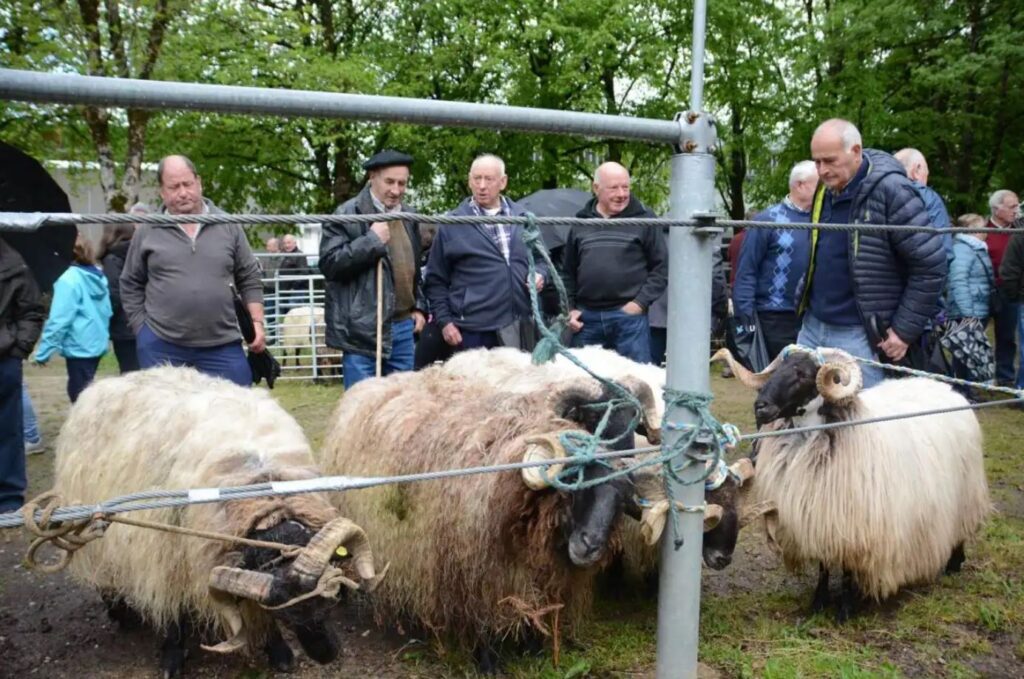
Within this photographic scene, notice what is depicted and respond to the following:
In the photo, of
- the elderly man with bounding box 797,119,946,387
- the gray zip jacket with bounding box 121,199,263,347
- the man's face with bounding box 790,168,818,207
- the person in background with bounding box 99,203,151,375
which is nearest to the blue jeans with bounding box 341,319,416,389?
the gray zip jacket with bounding box 121,199,263,347

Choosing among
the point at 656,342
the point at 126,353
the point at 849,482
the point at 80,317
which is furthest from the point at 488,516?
the point at 126,353

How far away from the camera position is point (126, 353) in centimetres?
789

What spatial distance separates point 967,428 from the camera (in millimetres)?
4422

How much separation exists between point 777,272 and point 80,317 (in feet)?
18.1

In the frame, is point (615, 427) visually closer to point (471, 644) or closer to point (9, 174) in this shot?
point (471, 644)

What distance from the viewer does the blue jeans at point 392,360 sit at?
5285 mm

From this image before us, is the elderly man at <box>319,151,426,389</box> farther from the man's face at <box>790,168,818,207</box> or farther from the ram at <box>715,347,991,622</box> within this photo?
the man's face at <box>790,168,818,207</box>

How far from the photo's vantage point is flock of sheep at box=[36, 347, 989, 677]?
308cm

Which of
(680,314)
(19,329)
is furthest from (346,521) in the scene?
(19,329)

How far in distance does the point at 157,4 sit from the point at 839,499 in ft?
41.8

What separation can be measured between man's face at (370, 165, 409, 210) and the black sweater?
4.09 ft

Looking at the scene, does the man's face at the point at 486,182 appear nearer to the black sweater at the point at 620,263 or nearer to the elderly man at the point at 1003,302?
the black sweater at the point at 620,263

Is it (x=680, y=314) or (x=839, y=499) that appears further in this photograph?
(x=839, y=499)

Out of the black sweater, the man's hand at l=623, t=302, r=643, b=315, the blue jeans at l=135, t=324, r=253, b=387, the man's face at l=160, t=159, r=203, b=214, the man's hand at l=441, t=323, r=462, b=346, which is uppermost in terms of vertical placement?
the man's face at l=160, t=159, r=203, b=214
